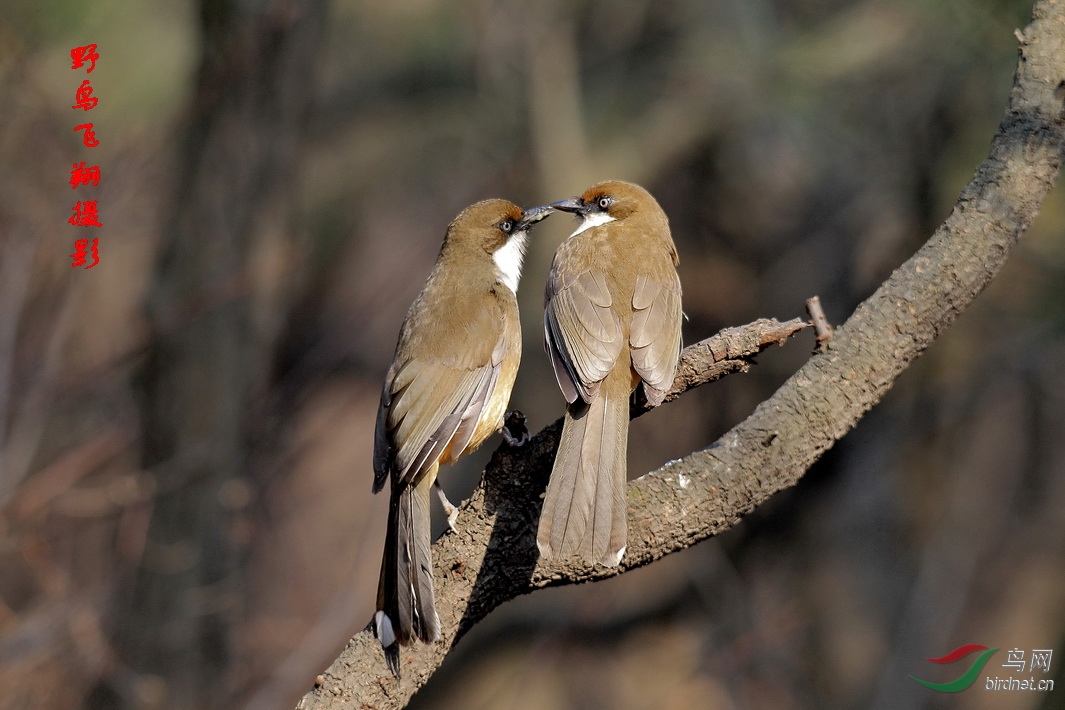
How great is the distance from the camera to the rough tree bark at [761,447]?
11.5 ft

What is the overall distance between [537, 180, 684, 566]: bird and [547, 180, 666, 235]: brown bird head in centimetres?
4

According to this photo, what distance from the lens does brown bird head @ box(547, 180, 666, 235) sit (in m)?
5.05

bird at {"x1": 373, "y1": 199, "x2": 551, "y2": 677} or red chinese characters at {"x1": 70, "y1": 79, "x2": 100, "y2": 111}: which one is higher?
red chinese characters at {"x1": 70, "y1": 79, "x2": 100, "y2": 111}

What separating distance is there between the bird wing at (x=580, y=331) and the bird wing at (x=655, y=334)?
0.09 metres

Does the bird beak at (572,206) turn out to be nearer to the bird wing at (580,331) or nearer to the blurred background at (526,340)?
the bird wing at (580,331)

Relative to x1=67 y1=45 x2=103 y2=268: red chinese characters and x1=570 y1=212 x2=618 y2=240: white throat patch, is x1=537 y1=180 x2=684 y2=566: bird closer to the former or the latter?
x1=570 y1=212 x2=618 y2=240: white throat patch

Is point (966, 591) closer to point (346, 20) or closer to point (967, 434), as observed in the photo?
point (967, 434)

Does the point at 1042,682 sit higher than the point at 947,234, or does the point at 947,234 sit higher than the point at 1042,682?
the point at 947,234

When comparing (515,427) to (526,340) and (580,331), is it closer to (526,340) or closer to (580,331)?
(580,331)

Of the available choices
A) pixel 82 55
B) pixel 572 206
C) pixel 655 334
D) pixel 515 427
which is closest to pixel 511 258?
pixel 572 206

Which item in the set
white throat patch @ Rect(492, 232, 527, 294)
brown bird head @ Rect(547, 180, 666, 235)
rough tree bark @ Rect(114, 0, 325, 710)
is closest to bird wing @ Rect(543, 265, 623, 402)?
white throat patch @ Rect(492, 232, 527, 294)

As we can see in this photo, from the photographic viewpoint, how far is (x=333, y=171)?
12000 millimetres

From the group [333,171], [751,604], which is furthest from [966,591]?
[333,171]

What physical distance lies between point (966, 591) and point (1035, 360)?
7.40 ft
